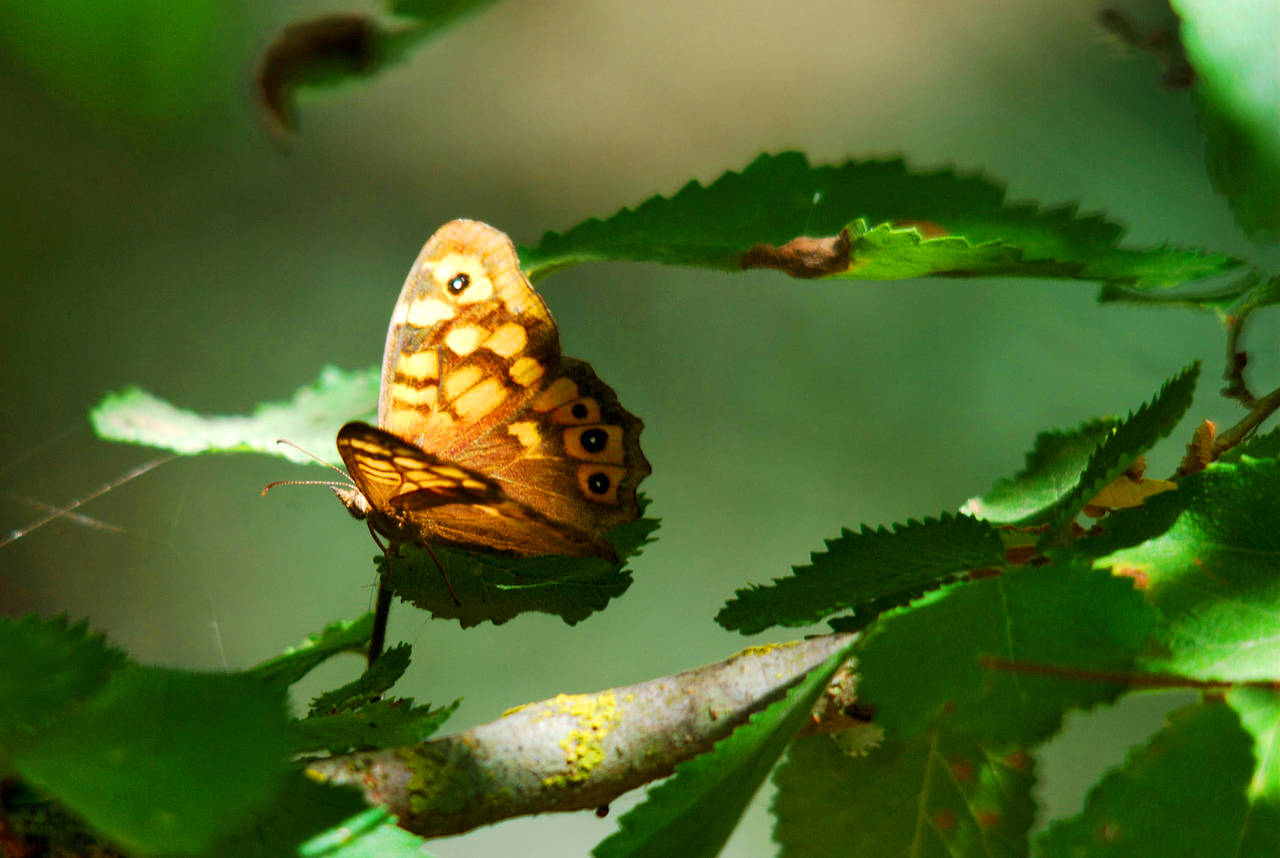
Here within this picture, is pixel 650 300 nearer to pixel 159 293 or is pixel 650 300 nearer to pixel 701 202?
pixel 159 293

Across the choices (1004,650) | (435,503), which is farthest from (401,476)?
(1004,650)

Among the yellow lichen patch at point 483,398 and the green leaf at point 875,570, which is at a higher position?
the yellow lichen patch at point 483,398

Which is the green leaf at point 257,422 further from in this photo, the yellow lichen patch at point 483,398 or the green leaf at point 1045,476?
the green leaf at point 1045,476

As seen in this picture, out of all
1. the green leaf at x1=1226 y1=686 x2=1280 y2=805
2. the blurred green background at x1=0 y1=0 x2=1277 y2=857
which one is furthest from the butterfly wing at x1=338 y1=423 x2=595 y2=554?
the blurred green background at x1=0 y1=0 x2=1277 y2=857

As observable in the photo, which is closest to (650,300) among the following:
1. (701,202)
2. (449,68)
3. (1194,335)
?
(449,68)

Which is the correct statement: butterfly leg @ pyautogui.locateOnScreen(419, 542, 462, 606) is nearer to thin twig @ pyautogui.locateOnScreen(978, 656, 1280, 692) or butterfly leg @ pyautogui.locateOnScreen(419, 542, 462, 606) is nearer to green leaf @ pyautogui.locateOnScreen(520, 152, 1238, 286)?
green leaf @ pyautogui.locateOnScreen(520, 152, 1238, 286)

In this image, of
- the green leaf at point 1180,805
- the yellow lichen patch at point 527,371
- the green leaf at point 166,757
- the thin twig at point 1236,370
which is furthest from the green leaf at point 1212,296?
the green leaf at point 166,757
